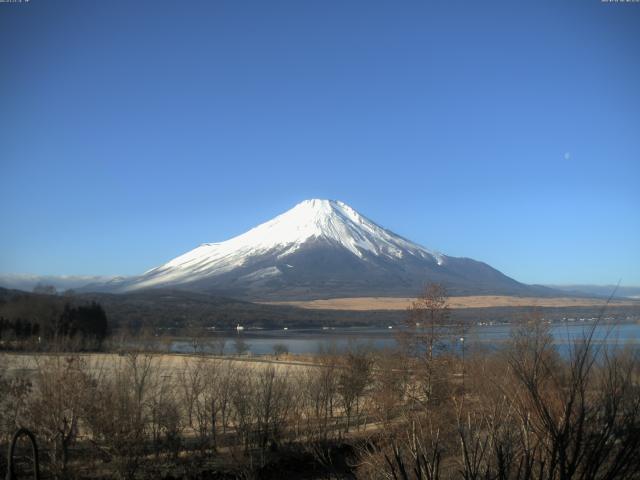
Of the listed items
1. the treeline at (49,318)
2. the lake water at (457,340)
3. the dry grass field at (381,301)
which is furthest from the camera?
the dry grass field at (381,301)

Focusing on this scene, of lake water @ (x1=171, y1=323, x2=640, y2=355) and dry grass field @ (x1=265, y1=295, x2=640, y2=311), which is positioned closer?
lake water @ (x1=171, y1=323, x2=640, y2=355)

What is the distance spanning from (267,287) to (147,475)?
174 m

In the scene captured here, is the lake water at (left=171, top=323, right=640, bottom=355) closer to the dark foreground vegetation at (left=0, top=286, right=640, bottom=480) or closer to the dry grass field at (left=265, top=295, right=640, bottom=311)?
the dark foreground vegetation at (left=0, top=286, right=640, bottom=480)

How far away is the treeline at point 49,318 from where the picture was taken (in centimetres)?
5825

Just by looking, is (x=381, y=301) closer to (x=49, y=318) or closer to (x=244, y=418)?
(x=49, y=318)

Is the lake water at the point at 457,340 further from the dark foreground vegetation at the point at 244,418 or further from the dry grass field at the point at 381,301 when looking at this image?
the dry grass field at the point at 381,301

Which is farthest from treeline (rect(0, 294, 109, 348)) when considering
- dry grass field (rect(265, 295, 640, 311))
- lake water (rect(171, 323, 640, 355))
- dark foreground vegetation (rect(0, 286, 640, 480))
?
dry grass field (rect(265, 295, 640, 311))

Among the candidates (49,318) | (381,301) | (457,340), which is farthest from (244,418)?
(381,301)

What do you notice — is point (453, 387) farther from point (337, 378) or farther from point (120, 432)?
point (120, 432)

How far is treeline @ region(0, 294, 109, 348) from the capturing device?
58.2 meters

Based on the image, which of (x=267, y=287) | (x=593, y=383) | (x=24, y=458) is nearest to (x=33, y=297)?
(x=24, y=458)

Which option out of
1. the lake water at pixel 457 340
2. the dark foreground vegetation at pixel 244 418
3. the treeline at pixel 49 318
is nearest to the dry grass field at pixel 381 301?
the lake water at pixel 457 340

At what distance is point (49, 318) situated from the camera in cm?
6197

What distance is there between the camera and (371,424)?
23.3 metres
